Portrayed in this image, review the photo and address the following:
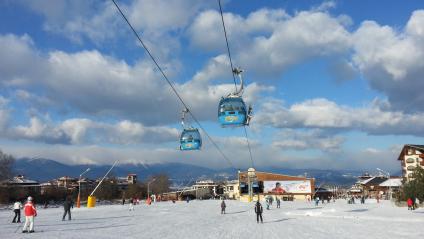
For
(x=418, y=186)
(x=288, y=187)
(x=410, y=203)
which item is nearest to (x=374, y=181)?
(x=288, y=187)

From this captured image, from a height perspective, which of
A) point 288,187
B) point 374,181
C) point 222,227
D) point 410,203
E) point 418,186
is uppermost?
point 374,181

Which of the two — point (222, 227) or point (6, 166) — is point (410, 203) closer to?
point (222, 227)

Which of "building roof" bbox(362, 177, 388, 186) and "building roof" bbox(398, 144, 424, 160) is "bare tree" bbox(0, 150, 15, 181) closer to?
"building roof" bbox(398, 144, 424, 160)

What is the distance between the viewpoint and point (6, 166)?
353 ft

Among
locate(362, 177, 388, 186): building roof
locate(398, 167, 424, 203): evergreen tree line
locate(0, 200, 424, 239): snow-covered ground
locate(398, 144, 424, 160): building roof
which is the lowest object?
locate(0, 200, 424, 239): snow-covered ground

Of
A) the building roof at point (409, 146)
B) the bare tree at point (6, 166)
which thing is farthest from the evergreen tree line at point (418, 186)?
the bare tree at point (6, 166)

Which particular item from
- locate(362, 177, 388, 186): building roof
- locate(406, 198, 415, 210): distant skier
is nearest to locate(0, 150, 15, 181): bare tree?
locate(406, 198, 415, 210): distant skier

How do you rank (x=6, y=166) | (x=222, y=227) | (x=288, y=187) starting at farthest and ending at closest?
(x=288, y=187)
(x=6, y=166)
(x=222, y=227)

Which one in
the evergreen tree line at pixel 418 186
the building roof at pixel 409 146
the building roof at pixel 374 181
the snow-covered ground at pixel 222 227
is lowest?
the snow-covered ground at pixel 222 227

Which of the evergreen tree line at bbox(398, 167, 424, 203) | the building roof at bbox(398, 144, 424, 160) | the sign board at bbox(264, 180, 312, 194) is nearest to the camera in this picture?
the evergreen tree line at bbox(398, 167, 424, 203)

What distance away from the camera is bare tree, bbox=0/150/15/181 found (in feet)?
348

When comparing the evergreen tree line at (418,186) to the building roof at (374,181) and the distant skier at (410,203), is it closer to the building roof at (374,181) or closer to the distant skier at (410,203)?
the distant skier at (410,203)

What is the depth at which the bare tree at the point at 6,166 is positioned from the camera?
348 ft

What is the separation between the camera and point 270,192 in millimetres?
137875
